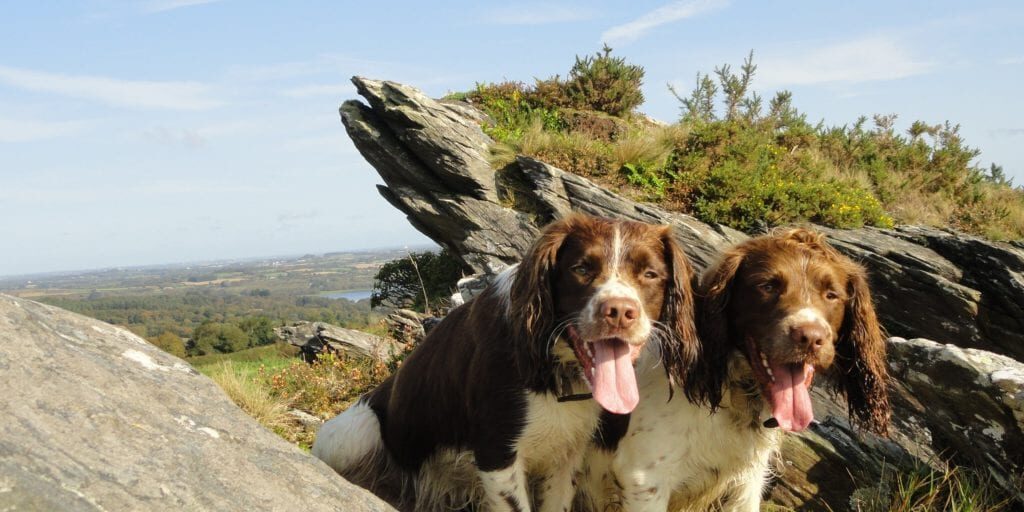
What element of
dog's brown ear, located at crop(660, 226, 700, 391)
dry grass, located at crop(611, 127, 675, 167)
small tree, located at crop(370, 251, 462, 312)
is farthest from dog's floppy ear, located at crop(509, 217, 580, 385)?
small tree, located at crop(370, 251, 462, 312)

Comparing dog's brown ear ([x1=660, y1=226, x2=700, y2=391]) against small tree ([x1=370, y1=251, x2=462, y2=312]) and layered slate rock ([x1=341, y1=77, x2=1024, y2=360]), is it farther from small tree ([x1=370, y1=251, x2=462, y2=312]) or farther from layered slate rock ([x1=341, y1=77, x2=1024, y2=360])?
small tree ([x1=370, y1=251, x2=462, y2=312])

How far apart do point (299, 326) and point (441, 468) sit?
8195 mm

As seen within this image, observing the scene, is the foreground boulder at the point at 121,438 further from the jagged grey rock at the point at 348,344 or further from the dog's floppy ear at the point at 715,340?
the jagged grey rock at the point at 348,344

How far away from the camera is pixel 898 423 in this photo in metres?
5.16

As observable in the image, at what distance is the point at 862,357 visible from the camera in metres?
3.63

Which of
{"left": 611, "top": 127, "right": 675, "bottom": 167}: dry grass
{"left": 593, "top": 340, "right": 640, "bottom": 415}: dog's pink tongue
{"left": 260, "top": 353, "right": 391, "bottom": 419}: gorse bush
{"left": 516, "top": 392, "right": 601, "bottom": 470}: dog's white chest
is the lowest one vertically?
{"left": 260, "top": 353, "right": 391, "bottom": 419}: gorse bush

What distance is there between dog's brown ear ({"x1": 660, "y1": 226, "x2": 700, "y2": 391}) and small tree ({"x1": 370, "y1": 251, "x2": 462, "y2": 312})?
24.9ft

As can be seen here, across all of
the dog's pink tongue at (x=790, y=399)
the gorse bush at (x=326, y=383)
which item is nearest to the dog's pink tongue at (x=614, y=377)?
the dog's pink tongue at (x=790, y=399)

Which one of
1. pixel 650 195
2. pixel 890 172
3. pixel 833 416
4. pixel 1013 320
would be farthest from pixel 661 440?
pixel 890 172

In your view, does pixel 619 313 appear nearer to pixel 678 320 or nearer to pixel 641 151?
pixel 678 320

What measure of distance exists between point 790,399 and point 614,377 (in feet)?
2.84

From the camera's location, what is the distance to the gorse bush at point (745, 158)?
903cm

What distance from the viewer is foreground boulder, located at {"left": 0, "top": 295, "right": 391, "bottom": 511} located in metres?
1.90

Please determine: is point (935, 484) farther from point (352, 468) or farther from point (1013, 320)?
point (352, 468)
